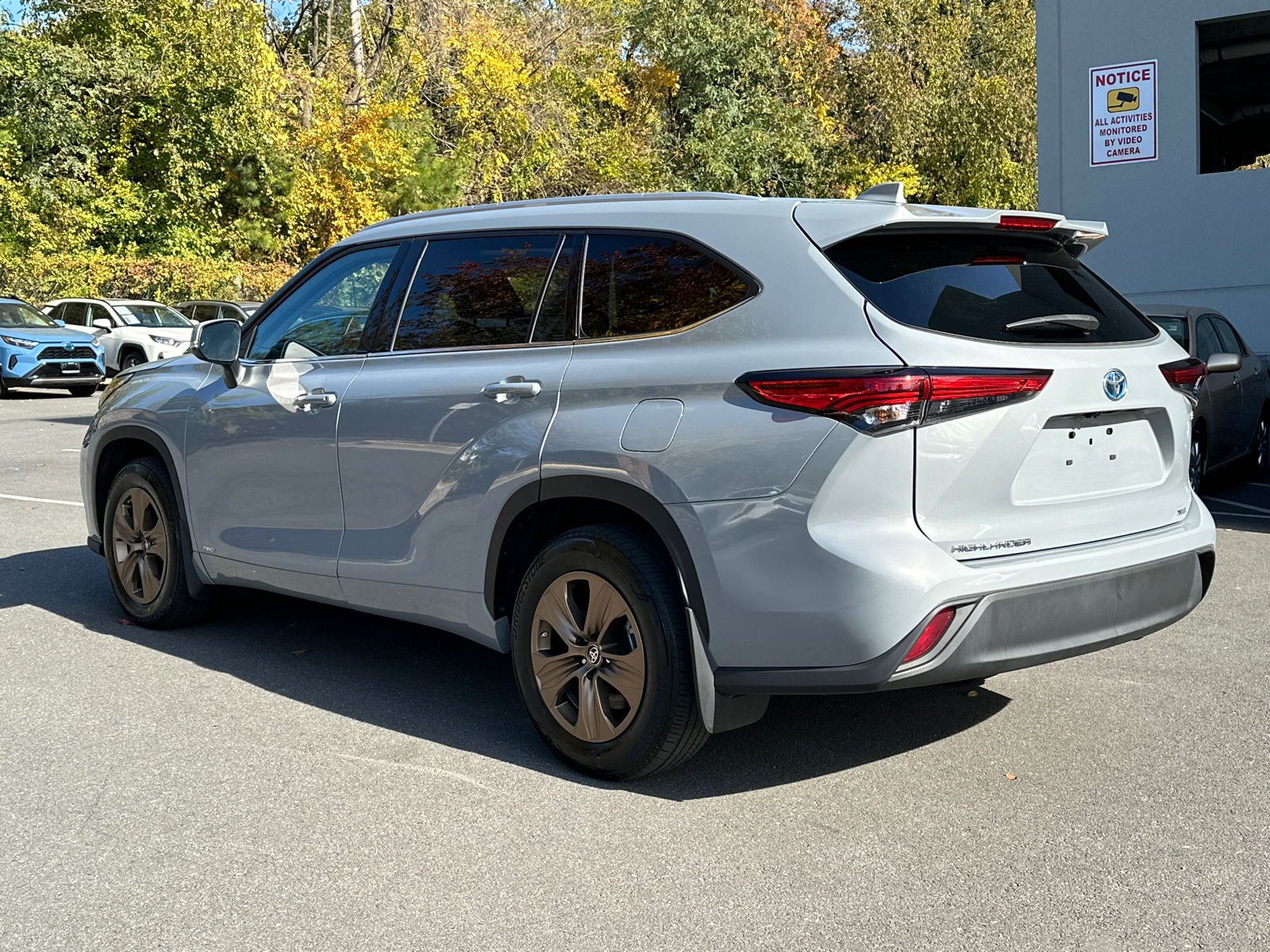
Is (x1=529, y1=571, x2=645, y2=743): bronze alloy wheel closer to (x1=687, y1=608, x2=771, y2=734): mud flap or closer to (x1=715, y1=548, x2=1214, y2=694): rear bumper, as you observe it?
(x1=687, y1=608, x2=771, y2=734): mud flap

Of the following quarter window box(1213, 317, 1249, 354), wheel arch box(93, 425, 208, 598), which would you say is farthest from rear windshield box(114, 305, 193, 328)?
wheel arch box(93, 425, 208, 598)

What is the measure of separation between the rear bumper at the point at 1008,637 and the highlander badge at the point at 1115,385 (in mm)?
531

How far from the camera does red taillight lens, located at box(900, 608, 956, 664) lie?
369cm

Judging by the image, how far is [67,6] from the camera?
111 ft

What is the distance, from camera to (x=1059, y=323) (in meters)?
4.04

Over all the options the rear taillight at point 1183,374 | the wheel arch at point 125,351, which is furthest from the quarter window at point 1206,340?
the wheel arch at point 125,351

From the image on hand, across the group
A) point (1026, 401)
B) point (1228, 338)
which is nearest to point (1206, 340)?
point (1228, 338)

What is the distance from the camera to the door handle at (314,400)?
5.14 meters

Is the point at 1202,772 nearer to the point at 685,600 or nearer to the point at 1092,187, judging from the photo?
the point at 685,600

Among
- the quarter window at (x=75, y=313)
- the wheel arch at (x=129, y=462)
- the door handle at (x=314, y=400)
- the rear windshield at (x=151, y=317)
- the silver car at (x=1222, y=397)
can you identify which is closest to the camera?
the door handle at (x=314, y=400)

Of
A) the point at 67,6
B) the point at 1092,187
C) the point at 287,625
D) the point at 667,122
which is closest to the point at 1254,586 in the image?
the point at 287,625

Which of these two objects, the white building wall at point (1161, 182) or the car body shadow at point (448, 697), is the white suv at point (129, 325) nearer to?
the white building wall at point (1161, 182)

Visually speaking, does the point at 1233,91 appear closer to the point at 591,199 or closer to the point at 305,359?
the point at 591,199

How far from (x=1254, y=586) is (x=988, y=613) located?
409 centimetres
